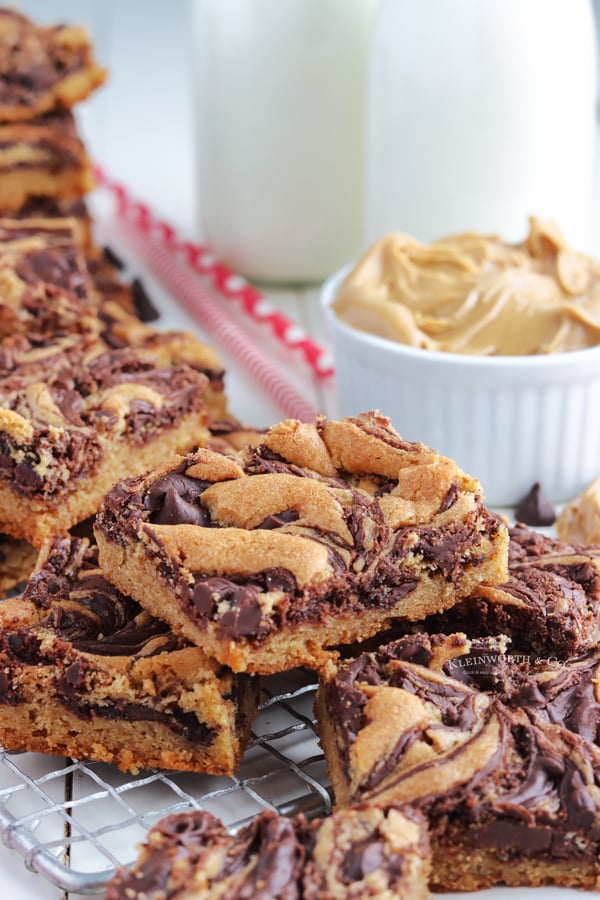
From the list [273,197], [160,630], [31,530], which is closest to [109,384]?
[31,530]

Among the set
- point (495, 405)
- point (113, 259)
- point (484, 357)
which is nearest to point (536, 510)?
point (495, 405)

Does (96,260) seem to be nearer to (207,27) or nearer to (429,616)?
(207,27)

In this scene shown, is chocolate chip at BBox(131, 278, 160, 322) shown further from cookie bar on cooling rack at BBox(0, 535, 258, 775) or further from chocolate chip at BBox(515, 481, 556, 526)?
cookie bar on cooling rack at BBox(0, 535, 258, 775)

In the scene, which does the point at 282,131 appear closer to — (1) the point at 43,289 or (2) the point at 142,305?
(2) the point at 142,305

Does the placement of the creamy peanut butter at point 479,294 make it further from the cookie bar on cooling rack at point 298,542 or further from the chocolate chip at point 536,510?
the cookie bar on cooling rack at point 298,542

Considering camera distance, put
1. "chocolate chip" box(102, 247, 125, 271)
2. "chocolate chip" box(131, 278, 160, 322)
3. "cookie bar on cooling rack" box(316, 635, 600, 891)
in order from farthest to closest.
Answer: "chocolate chip" box(102, 247, 125, 271)
"chocolate chip" box(131, 278, 160, 322)
"cookie bar on cooling rack" box(316, 635, 600, 891)

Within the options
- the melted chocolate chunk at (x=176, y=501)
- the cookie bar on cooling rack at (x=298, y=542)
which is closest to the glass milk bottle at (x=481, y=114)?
the cookie bar on cooling rack at (x=298, y=542)

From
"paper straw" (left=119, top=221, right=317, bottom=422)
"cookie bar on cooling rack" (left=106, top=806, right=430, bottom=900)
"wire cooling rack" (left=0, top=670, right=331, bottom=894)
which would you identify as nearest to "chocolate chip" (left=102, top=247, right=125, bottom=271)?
"paper straw" (left=119, top=221, right=317, bottom=422)
